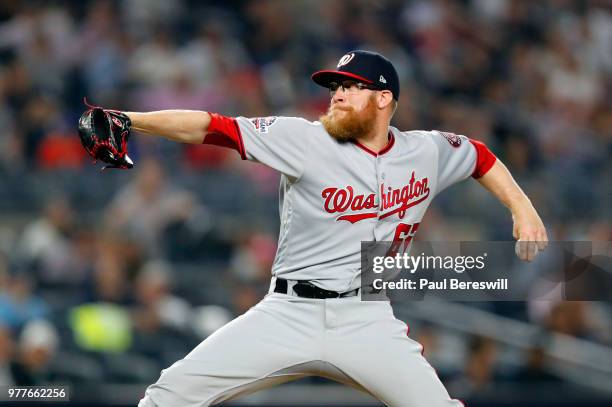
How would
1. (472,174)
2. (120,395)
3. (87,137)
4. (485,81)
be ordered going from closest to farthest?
(87,137)
(472,174)
(120,395)
(485,81)

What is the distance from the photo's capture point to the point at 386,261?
13.6ft

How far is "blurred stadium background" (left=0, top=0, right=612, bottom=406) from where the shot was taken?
7.21 metres

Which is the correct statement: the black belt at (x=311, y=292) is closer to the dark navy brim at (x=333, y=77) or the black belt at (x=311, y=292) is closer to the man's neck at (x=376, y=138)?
the man's neck at (x=376, y=138)

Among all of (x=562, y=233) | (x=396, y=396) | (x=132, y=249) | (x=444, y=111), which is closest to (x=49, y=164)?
(x=132, y=249)

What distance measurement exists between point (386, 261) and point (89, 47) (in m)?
6.22

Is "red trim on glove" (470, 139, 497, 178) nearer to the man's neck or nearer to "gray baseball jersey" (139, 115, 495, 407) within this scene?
"gray baseball jersey" (139, 115, 495, 407)

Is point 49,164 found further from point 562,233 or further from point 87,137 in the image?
point 87,137

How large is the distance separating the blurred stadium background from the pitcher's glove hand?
2.86 meters

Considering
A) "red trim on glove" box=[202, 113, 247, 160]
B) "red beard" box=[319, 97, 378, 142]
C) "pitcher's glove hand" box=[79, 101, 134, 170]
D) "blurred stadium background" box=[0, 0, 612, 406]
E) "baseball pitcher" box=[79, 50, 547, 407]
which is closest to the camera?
"pitcher's glove hand" box=[79, 101, 134, 170]
